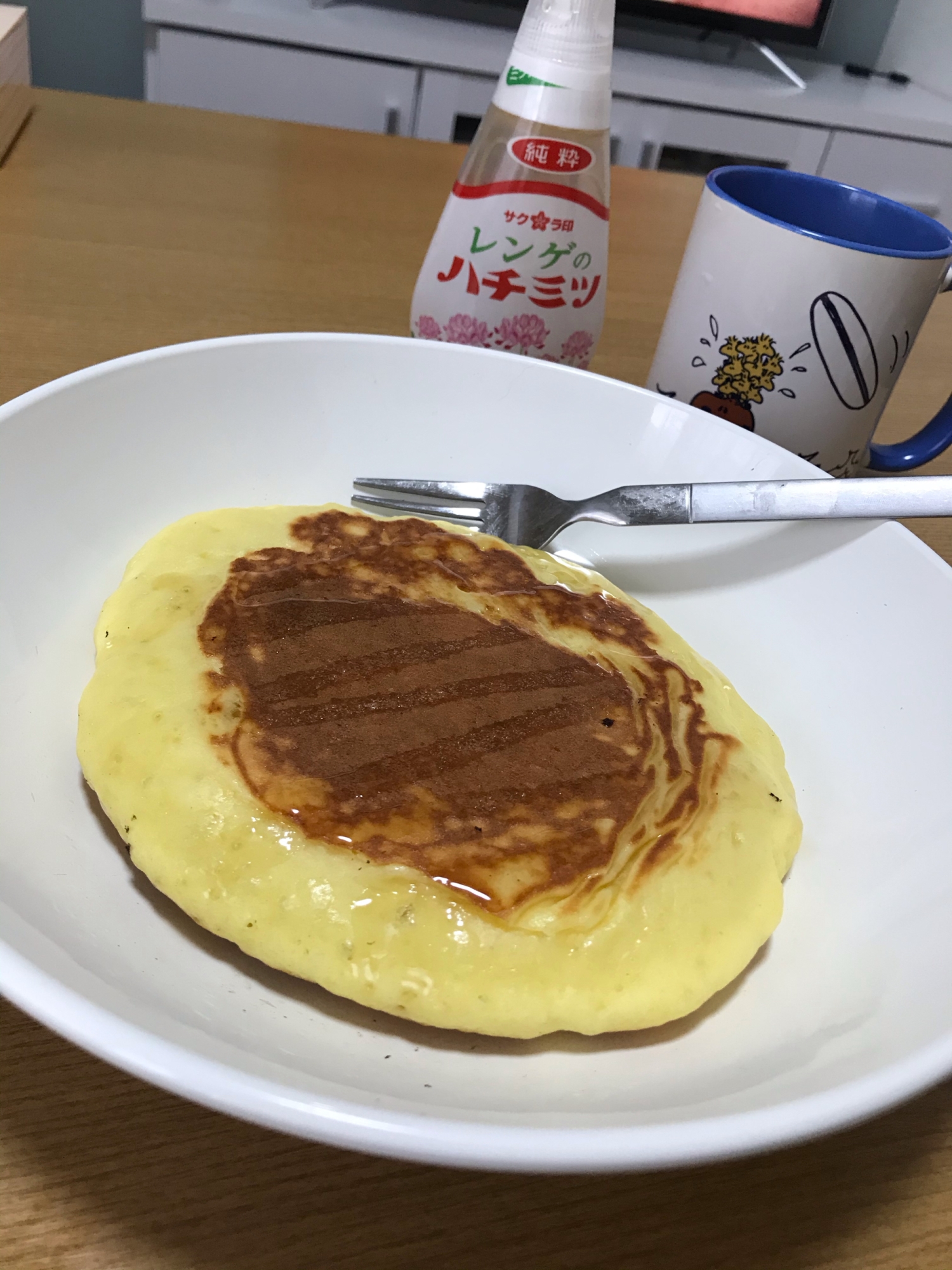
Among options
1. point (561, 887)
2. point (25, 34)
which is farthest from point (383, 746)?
point (25, 34)

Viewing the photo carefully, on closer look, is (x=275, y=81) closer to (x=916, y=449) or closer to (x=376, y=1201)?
(x=916, y=449)

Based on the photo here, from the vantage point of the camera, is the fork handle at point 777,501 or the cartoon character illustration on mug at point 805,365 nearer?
the fork handle at point 777,501

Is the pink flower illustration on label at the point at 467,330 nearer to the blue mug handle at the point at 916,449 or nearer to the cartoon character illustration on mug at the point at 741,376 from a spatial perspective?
the cartoon character illustration on mug at the point at 741,376

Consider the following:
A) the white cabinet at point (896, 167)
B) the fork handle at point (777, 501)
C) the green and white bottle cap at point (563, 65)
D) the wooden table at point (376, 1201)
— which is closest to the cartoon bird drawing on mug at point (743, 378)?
the fork handle at point (777, 501)

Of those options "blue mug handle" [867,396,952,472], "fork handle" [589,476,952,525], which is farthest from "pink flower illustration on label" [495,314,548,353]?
"blue mug handle" [867,396,952,472]

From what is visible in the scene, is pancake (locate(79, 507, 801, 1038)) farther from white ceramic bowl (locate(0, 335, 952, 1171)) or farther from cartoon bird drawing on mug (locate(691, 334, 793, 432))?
cartoon bird drawing on mug (locate(691, 334, 793, 432))

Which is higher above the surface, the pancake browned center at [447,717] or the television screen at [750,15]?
the television screen at [750,15]
